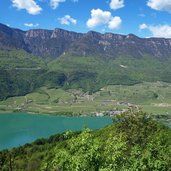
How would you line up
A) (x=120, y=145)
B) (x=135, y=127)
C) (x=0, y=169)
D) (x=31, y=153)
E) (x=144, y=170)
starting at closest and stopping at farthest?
(x=120, y=145), (x=144, y=170), (x=135, y=127), (x=0, y=169), (x=31, y=153)

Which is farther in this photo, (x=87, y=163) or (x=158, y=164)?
(x=158, y=164)

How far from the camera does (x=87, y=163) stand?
876 inches

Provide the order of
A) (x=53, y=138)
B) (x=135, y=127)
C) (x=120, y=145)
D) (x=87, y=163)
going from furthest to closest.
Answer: (x=53, y=138) < (x=135, y=127) < (x=120, y=145) < (x=87, y=163)

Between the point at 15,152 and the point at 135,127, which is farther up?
the point at 135,127

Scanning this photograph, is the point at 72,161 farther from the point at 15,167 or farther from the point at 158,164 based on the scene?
the point at 15,167

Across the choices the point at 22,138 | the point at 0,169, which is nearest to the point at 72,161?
the point at 0,169

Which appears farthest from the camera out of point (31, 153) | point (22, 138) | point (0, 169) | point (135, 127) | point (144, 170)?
point (22, 138)

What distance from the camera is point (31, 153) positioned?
10188 centimetres

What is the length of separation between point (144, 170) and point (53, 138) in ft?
291

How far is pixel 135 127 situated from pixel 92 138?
2922 centimetres

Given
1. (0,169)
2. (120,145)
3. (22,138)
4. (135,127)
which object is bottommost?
(22,138)

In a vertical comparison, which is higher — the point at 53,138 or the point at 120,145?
the point at 120,145

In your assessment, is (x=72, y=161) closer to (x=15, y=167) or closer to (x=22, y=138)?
(x=15, y=167)

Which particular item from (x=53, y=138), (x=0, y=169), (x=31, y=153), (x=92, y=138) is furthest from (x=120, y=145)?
(x=53, y=138)
